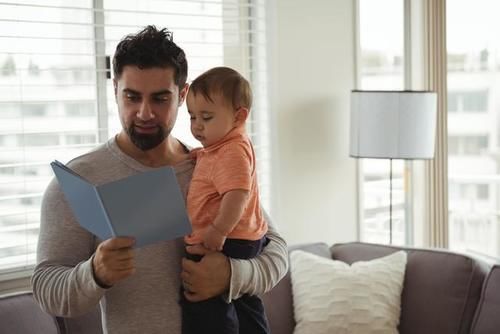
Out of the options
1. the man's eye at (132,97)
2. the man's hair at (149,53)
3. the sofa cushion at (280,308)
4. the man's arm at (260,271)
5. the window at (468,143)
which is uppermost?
the man's hair at (149,53)

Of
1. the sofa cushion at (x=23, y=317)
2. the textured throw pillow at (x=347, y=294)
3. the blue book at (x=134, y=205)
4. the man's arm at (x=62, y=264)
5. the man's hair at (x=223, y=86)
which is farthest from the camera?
the textured throw pillow at (x=347, y=294)

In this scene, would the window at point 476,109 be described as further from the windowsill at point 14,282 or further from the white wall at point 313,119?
the windowsill at point 14,282

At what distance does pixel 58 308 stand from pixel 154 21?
6.03 feet

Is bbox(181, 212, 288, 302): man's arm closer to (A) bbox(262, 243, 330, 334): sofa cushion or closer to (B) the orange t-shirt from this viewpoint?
(B) the orange t-shirt

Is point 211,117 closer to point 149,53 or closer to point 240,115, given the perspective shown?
point 240,115

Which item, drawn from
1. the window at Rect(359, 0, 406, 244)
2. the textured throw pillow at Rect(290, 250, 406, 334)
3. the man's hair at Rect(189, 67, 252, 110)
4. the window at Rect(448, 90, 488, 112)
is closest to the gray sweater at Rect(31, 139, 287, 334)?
the man's hair at Rect(189, 67, 252, 110)

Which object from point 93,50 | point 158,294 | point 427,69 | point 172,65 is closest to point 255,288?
point 158,294

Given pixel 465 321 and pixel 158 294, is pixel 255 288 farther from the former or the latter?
pixel 465 321

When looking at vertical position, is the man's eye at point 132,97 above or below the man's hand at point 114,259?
above

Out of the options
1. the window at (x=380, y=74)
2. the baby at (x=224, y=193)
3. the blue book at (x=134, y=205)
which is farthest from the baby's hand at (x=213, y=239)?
the window at (x=380, y=74)

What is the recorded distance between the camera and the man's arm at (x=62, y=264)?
161cm

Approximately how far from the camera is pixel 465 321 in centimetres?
312

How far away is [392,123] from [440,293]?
866 mm

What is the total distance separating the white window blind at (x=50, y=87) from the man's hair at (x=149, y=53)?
1099 mm
